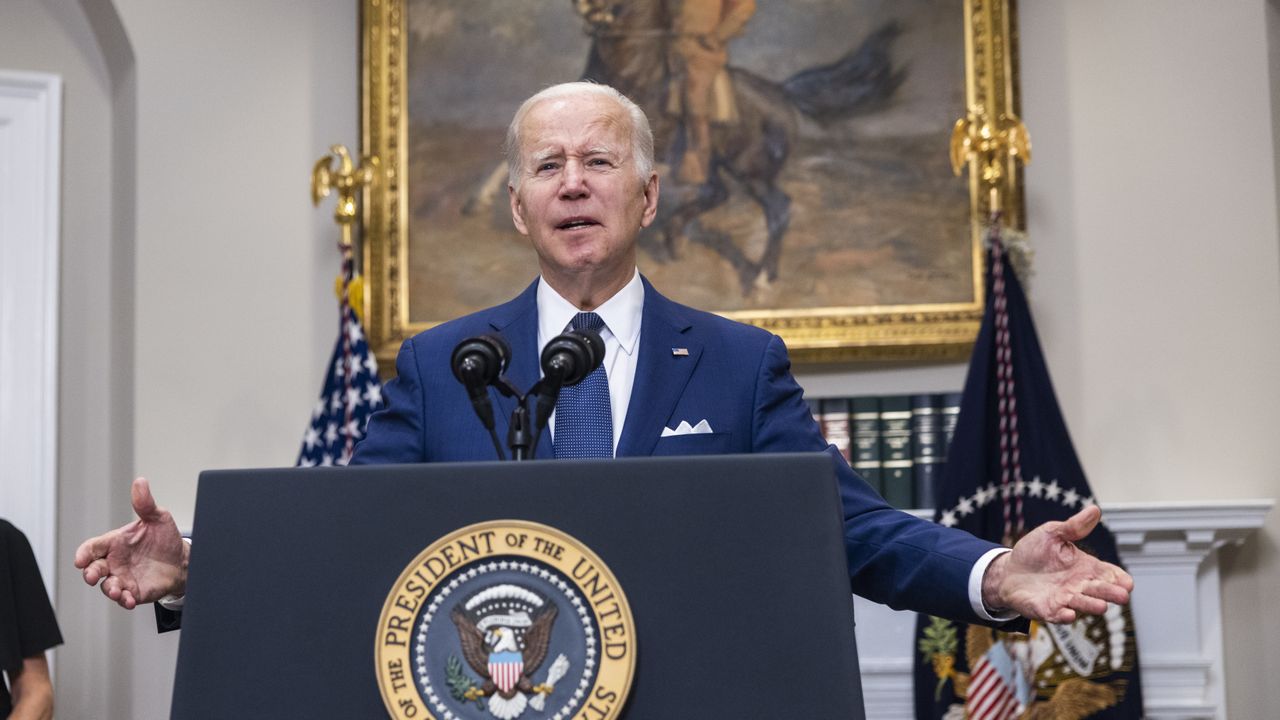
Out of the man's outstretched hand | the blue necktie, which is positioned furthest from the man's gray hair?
the man's outstretched hand

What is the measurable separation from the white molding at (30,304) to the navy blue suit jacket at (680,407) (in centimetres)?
362

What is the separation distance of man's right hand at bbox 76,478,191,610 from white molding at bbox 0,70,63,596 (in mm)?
3875

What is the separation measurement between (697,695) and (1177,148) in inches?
176

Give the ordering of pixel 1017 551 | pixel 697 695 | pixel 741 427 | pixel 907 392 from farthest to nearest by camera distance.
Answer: pixel 907 392 < pixel 741 427 < pixel 1017 551 < pixel 697 695

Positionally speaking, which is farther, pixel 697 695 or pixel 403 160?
pixel 403 160

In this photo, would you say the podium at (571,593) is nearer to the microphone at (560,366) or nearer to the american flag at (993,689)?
the microphone at (560,366)

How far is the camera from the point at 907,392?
5.37m

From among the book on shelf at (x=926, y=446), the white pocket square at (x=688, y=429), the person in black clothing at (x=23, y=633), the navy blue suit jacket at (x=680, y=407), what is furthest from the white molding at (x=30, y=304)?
the white pocket square at (x=688, y=429)

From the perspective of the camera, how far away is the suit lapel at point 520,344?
2.10 m

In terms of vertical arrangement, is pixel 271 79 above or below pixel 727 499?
above

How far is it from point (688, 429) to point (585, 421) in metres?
0.15

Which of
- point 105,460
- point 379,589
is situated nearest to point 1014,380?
point 105,460

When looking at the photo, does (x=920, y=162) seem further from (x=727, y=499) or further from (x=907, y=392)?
(x=727, y=499)

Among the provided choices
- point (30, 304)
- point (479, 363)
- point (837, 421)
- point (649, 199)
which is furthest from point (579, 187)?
point (30, 304)
